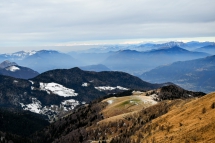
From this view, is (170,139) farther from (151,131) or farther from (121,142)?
(121,142)

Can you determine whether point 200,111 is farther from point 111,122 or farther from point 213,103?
point 111,122

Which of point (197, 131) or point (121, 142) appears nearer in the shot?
point (197, 131)

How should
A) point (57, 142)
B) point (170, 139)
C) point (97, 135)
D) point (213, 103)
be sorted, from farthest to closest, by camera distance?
1. point (57, 142)
2. point (97, 135)
3. point (213, 103)
4. point (170, 139)

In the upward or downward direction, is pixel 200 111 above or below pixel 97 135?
above

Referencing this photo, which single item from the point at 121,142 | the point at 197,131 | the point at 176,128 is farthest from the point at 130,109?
the point at 197,131

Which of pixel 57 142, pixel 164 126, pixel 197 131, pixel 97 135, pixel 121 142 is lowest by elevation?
pixel 57 142

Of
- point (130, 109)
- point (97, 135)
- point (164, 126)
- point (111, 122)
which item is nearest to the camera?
point (164, 126)
